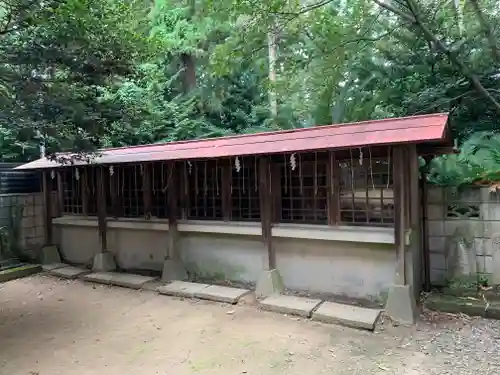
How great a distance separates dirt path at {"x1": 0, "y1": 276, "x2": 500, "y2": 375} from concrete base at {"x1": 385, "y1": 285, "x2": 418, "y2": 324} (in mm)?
159

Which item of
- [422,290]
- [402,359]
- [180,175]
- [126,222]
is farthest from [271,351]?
[126,222]

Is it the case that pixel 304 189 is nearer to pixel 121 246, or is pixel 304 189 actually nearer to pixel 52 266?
pixel 121 246

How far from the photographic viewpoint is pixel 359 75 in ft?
24.7

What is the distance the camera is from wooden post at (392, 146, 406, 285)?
4.86m

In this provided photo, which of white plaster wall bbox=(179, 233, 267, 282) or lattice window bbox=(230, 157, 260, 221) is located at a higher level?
lattice window bbox=(230, 157, 260, 221)

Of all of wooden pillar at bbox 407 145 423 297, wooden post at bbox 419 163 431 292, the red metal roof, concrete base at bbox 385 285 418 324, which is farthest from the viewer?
wooden post at bbox 419 163 431 292

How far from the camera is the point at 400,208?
4867 mm

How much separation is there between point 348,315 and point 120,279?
3.99 m

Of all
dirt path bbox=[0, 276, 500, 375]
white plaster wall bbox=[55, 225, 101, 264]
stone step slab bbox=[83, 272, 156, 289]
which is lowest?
dirt path bbox=[0, 276, 500, 375]

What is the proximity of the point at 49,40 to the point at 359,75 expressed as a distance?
17.3 feet

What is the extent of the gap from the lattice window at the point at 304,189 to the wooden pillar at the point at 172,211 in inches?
76.3

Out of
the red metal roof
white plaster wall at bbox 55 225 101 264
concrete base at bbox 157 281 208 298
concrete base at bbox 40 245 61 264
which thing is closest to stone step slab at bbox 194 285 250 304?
concrete base at bbox 157 281 208 298

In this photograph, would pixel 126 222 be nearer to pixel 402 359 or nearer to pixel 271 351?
pixel 271 351

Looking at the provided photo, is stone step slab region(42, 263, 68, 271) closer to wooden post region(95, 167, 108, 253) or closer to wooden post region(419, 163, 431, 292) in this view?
wooden post region(95, 167, 108, 253)
